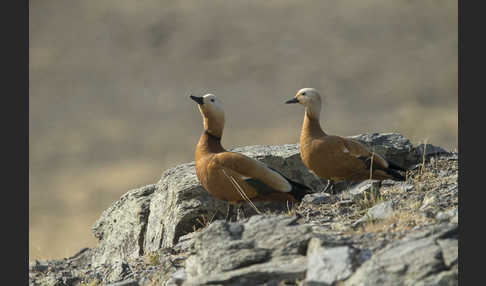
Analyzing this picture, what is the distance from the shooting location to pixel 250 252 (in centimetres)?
725

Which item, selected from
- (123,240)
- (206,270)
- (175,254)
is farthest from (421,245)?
(123,240)

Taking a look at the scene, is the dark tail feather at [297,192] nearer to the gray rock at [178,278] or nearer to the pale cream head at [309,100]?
the pale cream head at [309,100]

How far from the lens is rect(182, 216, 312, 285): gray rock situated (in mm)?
6906

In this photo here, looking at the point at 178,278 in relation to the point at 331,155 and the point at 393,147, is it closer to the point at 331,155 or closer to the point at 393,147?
the point at 331,155

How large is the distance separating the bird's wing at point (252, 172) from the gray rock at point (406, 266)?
3.20 m

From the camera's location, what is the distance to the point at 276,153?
12805mm

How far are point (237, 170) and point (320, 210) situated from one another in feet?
5.06

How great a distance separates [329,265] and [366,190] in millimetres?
3964

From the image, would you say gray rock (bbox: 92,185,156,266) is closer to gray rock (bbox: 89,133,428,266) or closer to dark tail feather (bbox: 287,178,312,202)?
gray rock (bbox: 89,133,428,266)

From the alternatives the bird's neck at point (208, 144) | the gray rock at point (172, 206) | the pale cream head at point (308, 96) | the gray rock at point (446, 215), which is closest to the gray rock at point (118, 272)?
the gray rock at point (172, 206)

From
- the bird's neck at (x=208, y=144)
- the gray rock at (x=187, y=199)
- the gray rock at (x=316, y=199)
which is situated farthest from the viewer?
the gray rock at (x=187, y=199)

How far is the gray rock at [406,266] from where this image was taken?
6.18 meters

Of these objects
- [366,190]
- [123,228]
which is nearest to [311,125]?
[366,190]
